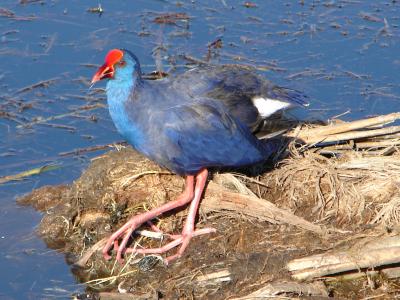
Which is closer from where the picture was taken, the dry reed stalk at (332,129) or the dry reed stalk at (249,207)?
the dry reed stalk at (249,207)

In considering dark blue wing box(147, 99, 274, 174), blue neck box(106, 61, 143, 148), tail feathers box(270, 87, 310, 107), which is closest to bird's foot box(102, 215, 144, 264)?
dark blue wing box(147, 99, 274, 174)

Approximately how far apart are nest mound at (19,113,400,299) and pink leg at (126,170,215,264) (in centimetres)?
5

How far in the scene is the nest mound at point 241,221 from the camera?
6086 mm

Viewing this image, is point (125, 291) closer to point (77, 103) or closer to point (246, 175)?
point (246, 175)

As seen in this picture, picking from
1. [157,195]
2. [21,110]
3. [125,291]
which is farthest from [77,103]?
[125,291]

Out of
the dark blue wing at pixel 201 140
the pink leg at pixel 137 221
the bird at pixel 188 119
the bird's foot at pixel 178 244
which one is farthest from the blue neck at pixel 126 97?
the bird's foot at pixel 178 244

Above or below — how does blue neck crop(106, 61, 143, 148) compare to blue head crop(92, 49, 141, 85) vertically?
below

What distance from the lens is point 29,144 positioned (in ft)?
26.4

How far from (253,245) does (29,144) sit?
2.49 metres

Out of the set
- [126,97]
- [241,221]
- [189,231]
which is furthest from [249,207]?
[126,97]

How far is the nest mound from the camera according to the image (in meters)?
6.09

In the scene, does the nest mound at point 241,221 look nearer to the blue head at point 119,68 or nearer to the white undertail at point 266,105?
the white undertail at point 266,105

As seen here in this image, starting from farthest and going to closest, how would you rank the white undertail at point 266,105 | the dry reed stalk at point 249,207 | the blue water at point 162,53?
1. the blue water at point 162,53
2. the white undertail at point 266,105
3. the dry reed stalk at point 249,207

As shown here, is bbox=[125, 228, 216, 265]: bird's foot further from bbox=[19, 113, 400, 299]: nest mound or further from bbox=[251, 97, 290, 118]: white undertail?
bbox=[251, 97, 290, 118]: white undertail
